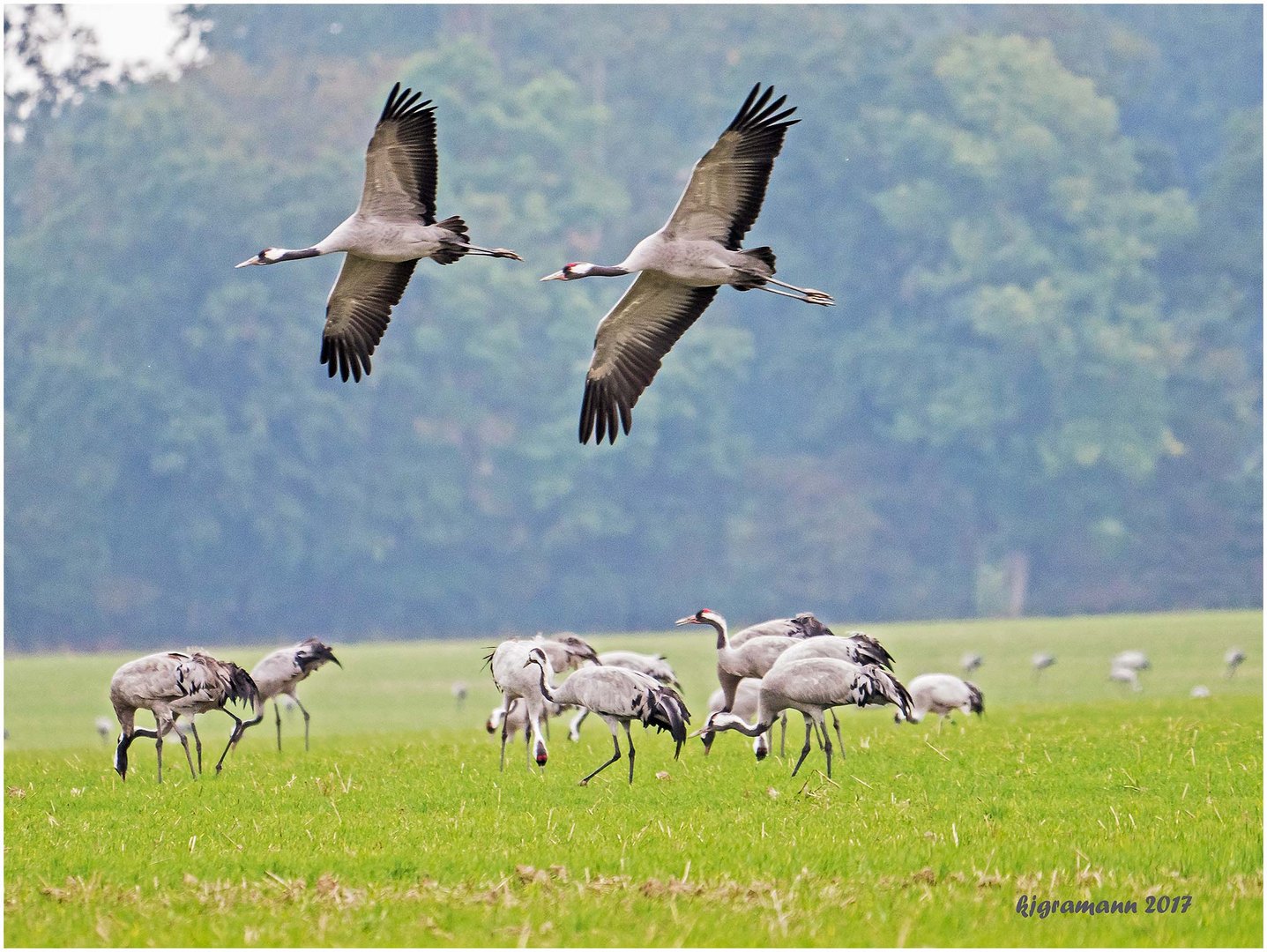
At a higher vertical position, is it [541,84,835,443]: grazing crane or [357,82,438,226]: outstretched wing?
[357,82,438,226]: outstretched wing

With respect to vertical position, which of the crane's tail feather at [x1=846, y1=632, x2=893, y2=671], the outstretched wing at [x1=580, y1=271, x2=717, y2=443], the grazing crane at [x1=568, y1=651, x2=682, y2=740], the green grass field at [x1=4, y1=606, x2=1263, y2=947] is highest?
the outstretched wing at [x1=580, y1=271, x2=717, y2=443]

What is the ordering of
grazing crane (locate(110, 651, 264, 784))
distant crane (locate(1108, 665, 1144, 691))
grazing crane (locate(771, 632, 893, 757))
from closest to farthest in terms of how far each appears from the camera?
1. grazing crane (locate(771, 632, 893, 757))
2. grazing crane (locate(110, 651, 264, 784))
3. distant crane (locate(1108, 665, 1144, 691))

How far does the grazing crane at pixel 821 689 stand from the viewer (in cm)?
1047

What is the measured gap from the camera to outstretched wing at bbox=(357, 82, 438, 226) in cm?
1159

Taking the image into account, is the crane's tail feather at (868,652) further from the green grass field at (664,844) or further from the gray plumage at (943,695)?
the gray plumage at (943,695)

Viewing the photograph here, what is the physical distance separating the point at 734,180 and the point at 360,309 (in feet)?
9.41

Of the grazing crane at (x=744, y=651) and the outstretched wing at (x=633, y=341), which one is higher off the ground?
the outstretched wing at (x=633, y=341)

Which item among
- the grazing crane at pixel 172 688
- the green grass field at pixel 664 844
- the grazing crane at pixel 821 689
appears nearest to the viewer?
the green grass field at pixel 664 844

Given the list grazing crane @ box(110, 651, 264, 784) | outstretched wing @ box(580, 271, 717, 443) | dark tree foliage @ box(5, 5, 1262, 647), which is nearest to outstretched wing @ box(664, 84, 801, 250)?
outstretched wing @ box(580, 271, 717, 443)

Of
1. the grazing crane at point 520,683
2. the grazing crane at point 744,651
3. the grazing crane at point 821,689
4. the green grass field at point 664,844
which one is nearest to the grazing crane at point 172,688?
the green grass field at point 664,844

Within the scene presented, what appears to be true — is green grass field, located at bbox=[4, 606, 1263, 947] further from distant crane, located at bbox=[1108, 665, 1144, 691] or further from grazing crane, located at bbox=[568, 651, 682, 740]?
distant crane, located at bbox=[1108, 665, 1144, 691]

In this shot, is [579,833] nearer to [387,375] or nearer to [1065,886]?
[1065,886]

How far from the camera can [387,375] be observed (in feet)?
151

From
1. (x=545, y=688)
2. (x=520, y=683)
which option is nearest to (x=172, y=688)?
(x=520, y=683)
